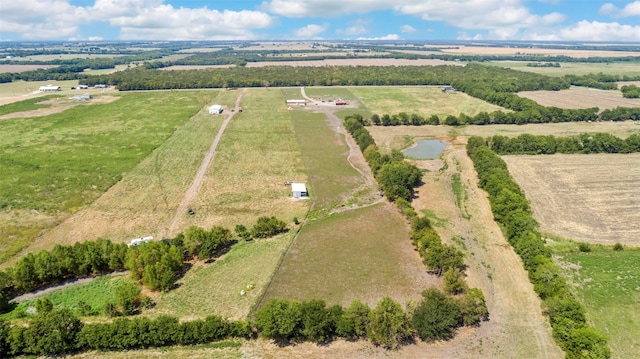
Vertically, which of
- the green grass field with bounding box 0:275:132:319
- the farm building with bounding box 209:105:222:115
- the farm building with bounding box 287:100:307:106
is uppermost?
the farm building with bounding box 287:100:307:106

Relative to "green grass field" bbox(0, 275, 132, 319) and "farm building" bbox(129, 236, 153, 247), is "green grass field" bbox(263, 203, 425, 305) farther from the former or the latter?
"farm building" bbox(129, 236, 153, 247)

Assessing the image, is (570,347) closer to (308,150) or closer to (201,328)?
(201,328)

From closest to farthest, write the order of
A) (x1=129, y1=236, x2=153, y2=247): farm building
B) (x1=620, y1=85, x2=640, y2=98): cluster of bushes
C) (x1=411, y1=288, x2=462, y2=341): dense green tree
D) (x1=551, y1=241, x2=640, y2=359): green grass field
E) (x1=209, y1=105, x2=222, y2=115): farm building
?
(x1=411, y1=288, x2=462, y2=341): dense green tree, (x1=551, y1=241, x2=640, y2=359): green grass field, (x1=129, y1=236, x2=153, y2=247): farm building, (x1=209, y1=105, x2=222, y2=115): farm building, (x1=620, y1=85, x2=640, y2=98): cluster of bushes

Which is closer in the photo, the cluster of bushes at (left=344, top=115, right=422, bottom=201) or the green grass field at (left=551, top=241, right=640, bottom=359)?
the green grass field at (left=551, top=241, right=640, bottom=359)

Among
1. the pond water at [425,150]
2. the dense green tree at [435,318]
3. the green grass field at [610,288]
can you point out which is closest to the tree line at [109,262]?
the dense green tree at [435,318]

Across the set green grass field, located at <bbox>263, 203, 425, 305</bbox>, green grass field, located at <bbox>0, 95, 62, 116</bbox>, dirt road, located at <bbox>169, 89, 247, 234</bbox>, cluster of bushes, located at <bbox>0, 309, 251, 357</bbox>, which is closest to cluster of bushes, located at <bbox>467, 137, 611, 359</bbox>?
green grass field, located at <bbox>263, 203, 425, 305</bbox>

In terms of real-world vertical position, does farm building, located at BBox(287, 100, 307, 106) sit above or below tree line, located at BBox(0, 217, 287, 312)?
above
